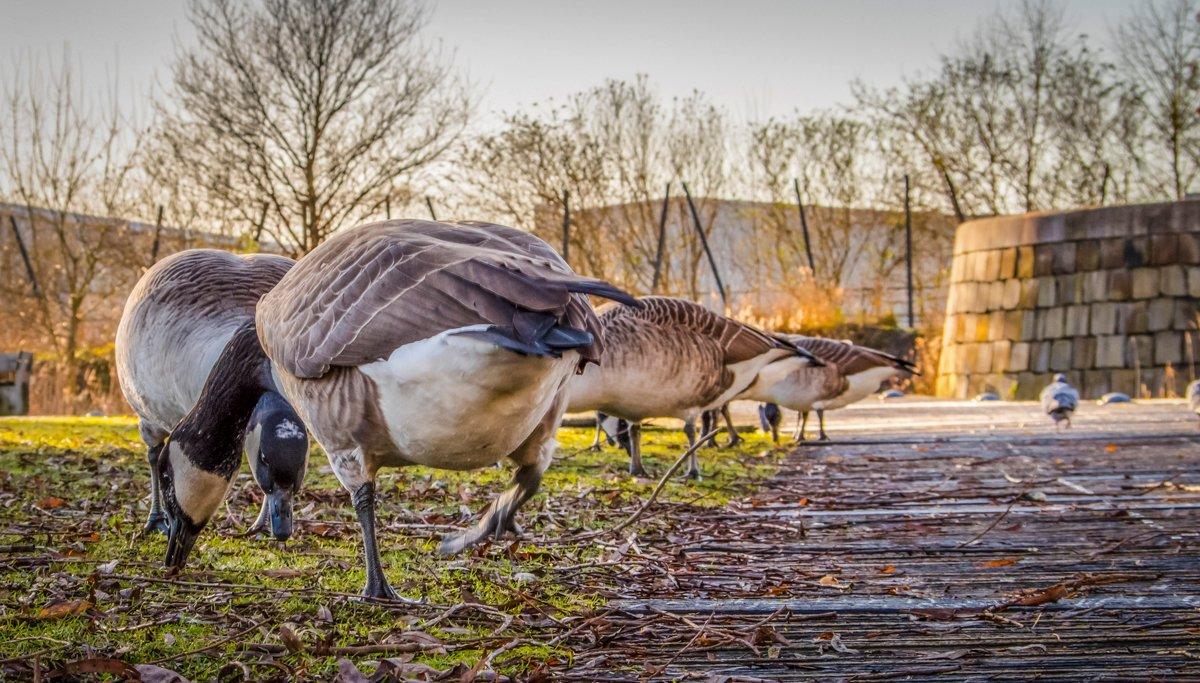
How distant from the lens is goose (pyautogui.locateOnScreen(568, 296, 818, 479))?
760 centimetres

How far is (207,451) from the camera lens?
440cm

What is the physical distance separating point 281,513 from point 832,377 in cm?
690

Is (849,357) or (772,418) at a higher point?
(849,357)

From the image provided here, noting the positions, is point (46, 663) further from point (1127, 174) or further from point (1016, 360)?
point (1127, 174)

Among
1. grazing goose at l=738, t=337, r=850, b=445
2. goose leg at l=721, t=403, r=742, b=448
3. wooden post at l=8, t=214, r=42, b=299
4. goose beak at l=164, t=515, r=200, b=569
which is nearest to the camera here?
goose beak at l=164, t=515, r=200, b=569

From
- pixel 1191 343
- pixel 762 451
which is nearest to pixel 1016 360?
pixel 1191 343

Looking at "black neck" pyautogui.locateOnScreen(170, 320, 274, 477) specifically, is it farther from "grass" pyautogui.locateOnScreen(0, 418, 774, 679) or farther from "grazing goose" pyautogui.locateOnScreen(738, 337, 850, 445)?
"grazing goose" pyautogui.locateOnScreen(738, 337, 850, 445)

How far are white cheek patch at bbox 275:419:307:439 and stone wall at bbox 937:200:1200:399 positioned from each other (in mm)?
15871

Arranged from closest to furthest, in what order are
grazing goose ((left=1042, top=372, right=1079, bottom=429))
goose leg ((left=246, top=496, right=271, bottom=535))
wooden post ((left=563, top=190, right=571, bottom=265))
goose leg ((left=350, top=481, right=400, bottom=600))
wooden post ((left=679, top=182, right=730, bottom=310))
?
goose leg ((left=350, top=481, right=400, bottom=600))
goose leg ((left=246, top=496, right=271, bottom=535))
grazing goose ((left=1042, top=372, right=1079, bottom=429))
wooden post ((left=563, top=190, right=571, bottom=265))
wooden post ((left=679, top=182, right=730, bottom=310))

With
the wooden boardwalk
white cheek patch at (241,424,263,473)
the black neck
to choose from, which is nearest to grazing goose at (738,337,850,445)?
the wooden boardwalk

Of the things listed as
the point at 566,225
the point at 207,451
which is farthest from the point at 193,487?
the point at 566,225

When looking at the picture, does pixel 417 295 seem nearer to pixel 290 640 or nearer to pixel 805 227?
pixel 290 640

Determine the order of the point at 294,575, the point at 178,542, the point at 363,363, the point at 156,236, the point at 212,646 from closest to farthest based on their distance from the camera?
the point at 212,646 < the point at 363,363 < the point at 294,575 < the point at 178,542 < the point at 156,236

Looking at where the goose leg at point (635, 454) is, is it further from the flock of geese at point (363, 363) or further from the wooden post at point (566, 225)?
the wooden post at point (566, 225)
